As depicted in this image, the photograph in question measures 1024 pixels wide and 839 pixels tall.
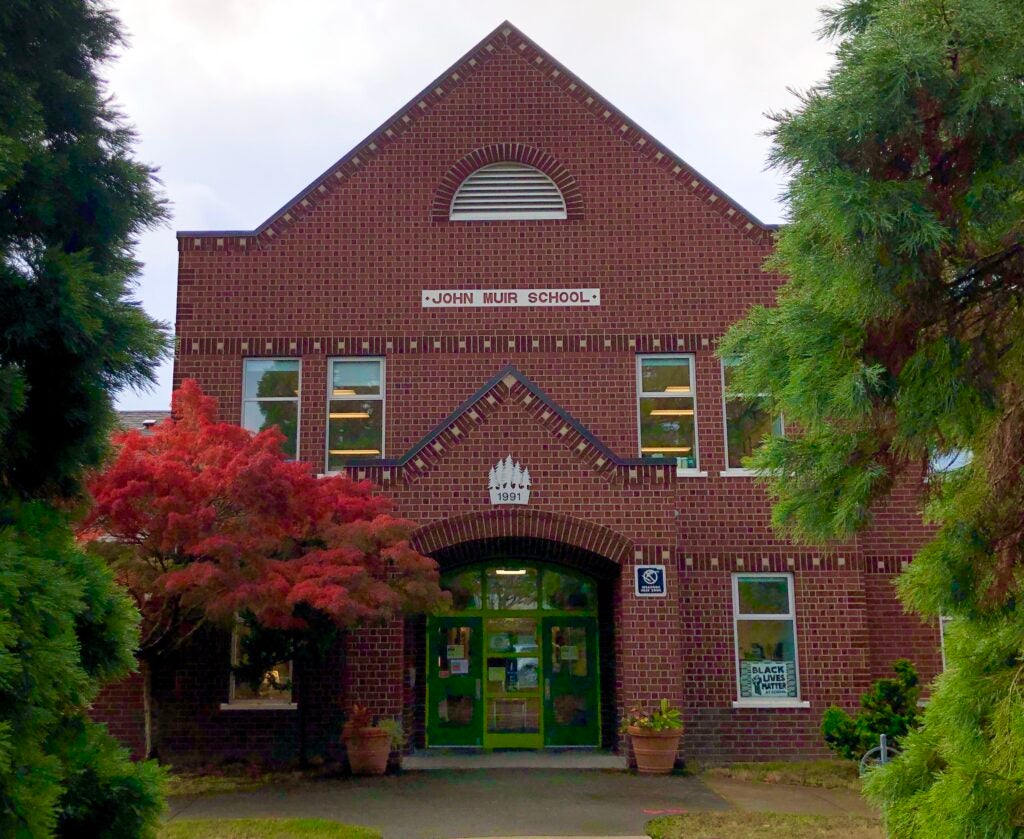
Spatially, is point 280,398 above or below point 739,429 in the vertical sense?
above

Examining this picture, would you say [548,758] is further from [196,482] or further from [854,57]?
[854,57]

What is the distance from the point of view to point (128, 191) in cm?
569

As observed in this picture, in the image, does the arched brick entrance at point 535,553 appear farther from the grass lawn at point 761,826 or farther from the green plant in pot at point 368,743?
the grass lawn at point 761,826

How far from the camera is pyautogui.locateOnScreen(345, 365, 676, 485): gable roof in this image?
15227 mm

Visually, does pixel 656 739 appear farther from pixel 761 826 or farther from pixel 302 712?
pixel 302 712

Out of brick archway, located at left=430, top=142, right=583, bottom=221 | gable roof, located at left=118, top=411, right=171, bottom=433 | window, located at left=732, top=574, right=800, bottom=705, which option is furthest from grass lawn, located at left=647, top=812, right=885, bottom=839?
gable roof, located at left=118, top=411, right=171, bottom=433

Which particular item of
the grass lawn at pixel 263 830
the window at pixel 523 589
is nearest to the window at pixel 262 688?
the window at pixel 523 589

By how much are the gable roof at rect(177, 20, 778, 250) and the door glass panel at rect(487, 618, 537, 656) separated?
7289mm

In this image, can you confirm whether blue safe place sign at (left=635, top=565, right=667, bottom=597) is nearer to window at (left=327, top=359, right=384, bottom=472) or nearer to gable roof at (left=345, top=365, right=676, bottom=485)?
gable roof at (left=345, top=365, right=676, bottom=485)

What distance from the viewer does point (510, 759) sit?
15680 millimetres

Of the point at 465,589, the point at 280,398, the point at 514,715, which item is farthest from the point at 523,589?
the point at 280,398

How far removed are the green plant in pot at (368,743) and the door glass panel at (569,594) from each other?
372 cm

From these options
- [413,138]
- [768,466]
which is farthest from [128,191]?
[413,138]

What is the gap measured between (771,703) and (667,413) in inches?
185
